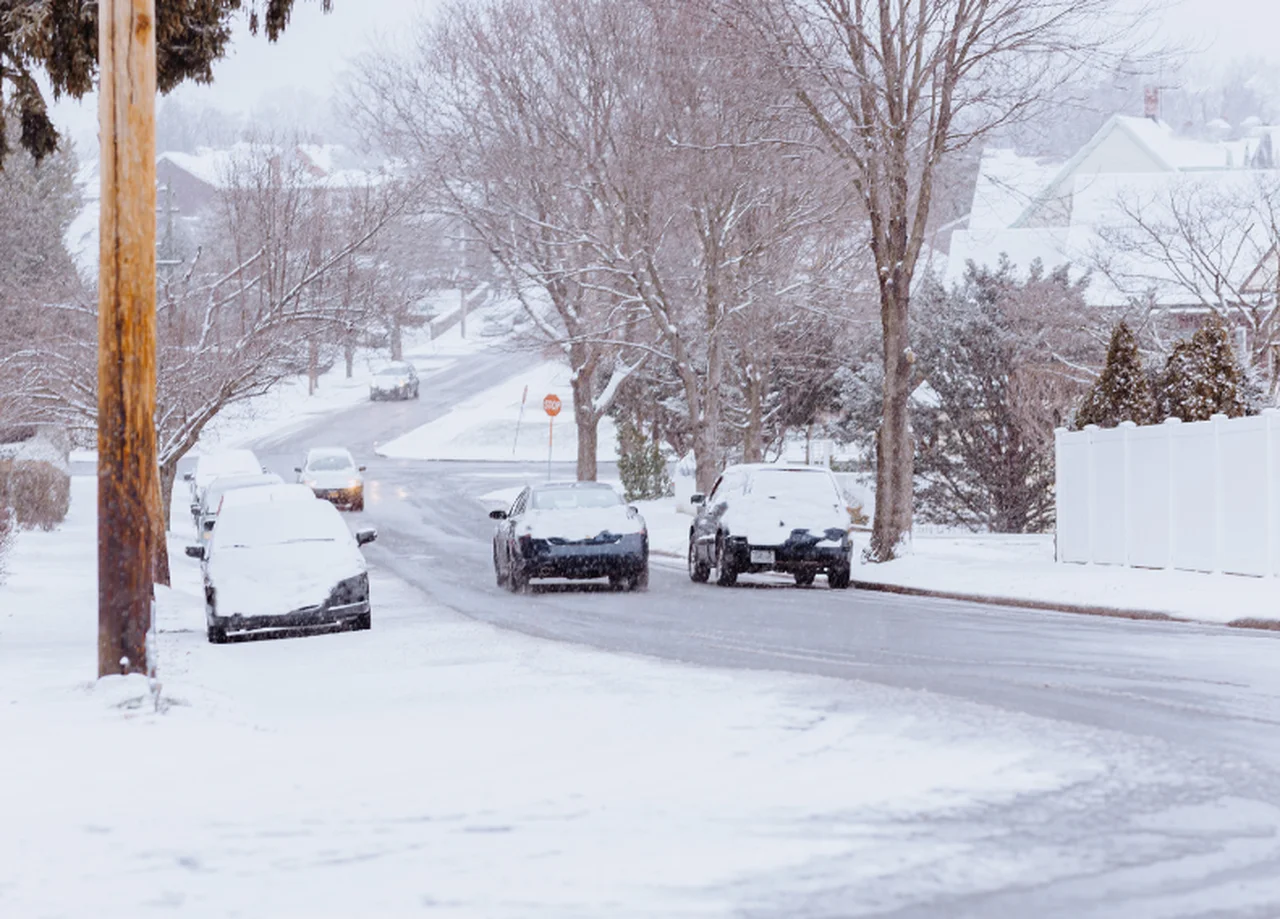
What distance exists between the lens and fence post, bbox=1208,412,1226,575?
67.4ft

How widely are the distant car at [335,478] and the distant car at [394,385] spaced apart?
125 ft

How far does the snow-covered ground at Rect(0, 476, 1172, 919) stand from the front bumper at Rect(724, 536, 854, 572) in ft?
35.9

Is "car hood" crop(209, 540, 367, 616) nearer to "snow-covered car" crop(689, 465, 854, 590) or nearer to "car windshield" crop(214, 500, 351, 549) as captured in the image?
"car windshield" crop(214, 500, 351, 549)

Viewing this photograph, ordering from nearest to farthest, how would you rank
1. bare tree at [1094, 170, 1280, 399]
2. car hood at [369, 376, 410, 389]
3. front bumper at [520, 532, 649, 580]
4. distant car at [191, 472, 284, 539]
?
1. front bumper at [520, 532, 649, 580]
2. distant car at [191, 472, 284, 539]
3. bare tree at [1094, 170, 1280, 399]
4. car hood at [369, 376, 410, 389]

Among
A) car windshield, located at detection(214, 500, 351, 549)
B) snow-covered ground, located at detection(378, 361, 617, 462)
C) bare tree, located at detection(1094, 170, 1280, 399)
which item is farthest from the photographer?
snow-covered ground, located at detection(378, 361, 617, 462)

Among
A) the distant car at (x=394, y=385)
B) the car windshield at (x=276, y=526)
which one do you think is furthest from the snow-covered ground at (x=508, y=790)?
the distant car at (x=394, y=385)

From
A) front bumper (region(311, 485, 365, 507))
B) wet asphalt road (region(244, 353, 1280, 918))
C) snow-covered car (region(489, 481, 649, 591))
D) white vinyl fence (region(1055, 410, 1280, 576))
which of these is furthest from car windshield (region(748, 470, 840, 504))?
front bumper (region(311, 485, 365, 507))

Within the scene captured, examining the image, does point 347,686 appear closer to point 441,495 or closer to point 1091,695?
point 1091,695

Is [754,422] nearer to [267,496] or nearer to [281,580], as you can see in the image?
[267,496]

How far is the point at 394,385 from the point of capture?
85.1m

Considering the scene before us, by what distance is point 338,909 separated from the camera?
6445 mm

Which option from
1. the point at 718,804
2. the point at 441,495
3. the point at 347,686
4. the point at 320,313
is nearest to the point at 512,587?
the point at 320,313

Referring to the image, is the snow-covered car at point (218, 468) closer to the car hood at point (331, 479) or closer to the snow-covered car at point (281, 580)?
the car hood at point (331, 479)

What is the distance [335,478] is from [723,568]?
2229 centimetres
